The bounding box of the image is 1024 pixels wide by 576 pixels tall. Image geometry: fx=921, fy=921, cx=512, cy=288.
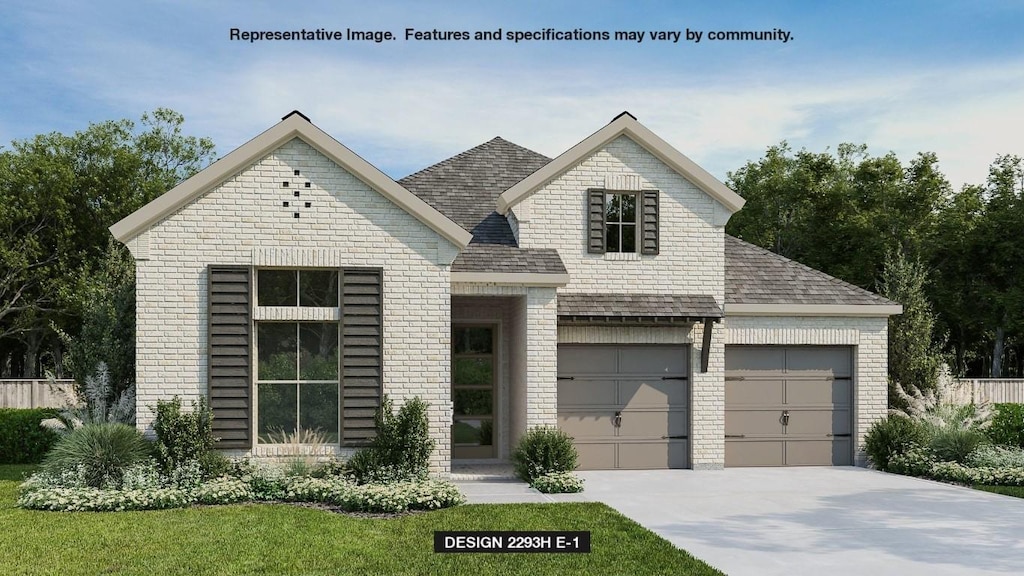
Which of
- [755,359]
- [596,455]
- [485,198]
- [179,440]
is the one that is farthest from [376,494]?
[755,359]

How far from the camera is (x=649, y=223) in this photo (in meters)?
16.5

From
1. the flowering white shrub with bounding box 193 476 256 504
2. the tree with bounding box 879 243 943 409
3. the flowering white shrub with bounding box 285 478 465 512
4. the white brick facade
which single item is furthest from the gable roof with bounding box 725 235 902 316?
the flowering white shrub with bounding box 193 476 256 504

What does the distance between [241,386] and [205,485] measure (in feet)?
4.99

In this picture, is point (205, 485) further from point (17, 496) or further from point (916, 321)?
point (916, 321)

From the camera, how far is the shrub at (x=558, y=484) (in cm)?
1334

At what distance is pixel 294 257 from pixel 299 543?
5044 mm

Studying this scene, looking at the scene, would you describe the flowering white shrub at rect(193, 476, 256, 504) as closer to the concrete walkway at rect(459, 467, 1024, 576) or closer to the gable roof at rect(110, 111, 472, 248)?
the concrete walkway at rect(459, 467, 1024, 576)

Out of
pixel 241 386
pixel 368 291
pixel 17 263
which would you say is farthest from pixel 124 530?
pixel 17 263

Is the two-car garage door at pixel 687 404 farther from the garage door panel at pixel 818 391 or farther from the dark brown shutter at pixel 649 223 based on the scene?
the dark brown shutter at pixel 649 223

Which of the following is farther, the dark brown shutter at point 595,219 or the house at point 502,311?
the dark brown shutter at point 595,219

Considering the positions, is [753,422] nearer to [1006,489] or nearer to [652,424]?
[652,424]

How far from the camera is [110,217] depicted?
37.2 metres

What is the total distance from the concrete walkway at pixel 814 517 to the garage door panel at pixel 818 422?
0.88 meters

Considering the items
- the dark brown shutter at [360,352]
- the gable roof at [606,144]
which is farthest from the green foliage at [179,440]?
the gable roof at [606,144]
